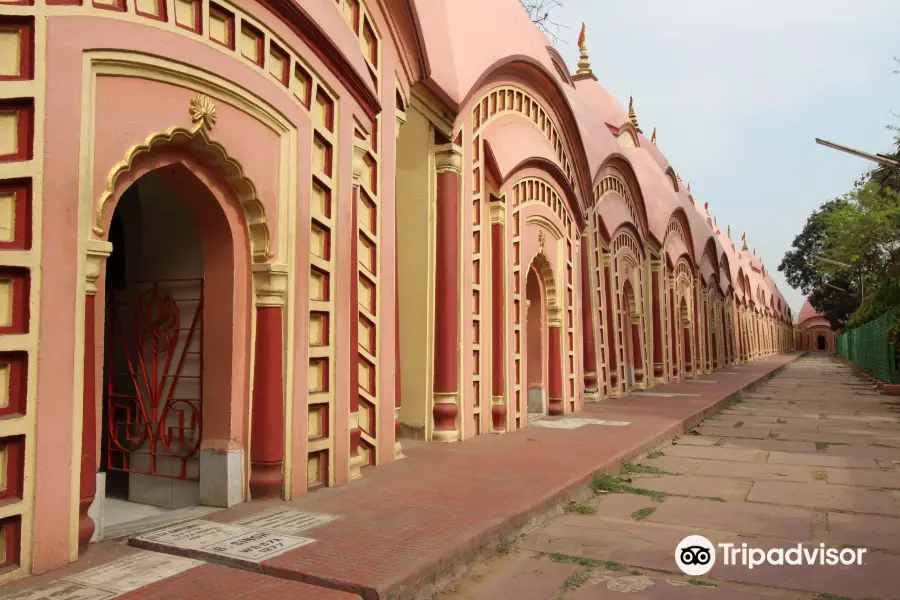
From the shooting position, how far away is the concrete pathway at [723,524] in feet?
12.2

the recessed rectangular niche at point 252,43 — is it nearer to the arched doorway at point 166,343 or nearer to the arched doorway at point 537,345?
the arched doorway at point 166,343

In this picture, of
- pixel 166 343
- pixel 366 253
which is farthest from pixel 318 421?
pixel 366 253

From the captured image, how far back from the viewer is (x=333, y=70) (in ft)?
18.5

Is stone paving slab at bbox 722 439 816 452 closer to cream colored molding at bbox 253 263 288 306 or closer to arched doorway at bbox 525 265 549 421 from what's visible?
arched doorway at bbox 525 265 549 421

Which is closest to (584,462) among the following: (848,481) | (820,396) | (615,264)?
(848,481)

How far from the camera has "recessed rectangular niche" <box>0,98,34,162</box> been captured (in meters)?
3.40

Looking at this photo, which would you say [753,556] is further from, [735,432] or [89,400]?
[735,432]

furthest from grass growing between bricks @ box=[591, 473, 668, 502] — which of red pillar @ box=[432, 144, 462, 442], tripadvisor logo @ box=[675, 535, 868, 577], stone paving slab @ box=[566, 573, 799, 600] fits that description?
stone paving slab @ box=[566, 573, 799, 600]

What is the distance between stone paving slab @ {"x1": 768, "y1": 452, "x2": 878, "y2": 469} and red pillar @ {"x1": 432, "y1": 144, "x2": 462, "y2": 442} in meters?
3.43

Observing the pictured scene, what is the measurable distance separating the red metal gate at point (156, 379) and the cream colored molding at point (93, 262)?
1264mm

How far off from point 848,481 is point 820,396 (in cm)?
1120

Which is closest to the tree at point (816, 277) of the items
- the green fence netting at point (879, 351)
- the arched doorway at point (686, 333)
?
the green fence netting at point (879, 351)

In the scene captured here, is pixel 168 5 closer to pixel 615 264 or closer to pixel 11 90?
pixel 11 90

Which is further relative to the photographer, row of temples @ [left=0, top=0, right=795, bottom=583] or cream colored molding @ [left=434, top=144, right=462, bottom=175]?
cream colored molding @ [left=434, top=144, right=462, bottom=175]
